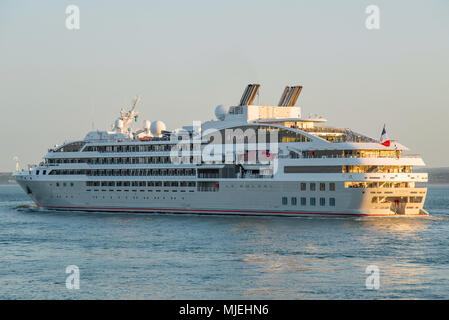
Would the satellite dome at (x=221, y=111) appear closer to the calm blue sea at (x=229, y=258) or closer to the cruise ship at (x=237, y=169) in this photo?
the cruise ship at (x=237, y=169)

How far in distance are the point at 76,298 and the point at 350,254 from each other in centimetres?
1880

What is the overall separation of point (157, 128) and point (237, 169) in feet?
51.4

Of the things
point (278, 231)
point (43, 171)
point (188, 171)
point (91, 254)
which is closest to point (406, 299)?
point (91, 254)

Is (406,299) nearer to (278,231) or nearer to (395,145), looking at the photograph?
(278,231)

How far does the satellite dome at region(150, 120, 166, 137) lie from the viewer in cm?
8494

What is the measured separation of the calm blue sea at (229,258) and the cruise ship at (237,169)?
2.66 metres

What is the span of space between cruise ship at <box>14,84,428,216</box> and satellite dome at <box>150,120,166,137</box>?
12cm

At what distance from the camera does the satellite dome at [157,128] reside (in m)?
84.9

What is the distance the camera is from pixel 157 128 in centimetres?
8494

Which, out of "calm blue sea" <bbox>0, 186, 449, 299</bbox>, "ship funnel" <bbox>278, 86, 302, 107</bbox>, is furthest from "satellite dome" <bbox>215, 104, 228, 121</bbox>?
"calm blue sea" <bbox>0, 186, 449, 299</bbox>

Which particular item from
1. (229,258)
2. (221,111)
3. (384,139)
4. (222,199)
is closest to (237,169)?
(222,199)

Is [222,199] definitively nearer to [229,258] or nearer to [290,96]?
[290,96]

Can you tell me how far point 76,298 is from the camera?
112 ft

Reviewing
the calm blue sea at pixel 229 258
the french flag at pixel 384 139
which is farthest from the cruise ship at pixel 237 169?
the calm blue sea at pixel 229 258
